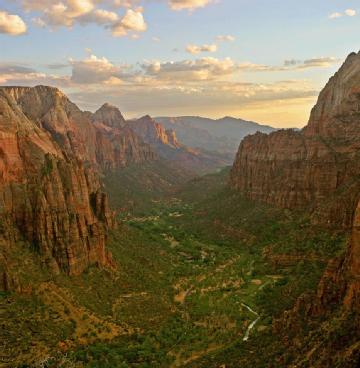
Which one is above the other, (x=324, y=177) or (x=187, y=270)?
(x=324, y=177)

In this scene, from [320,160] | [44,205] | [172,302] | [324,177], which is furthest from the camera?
[320,160]

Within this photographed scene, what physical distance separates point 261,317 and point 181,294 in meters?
17.5

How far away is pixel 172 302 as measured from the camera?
7850 centimetres

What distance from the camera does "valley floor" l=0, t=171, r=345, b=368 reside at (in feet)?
181

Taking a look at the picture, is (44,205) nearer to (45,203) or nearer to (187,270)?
(45,203)

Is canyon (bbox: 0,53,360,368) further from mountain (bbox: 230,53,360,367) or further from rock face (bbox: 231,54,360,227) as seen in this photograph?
rock face (bbox: 231,54,360,227)

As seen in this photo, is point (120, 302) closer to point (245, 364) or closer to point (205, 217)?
point (245, 364)

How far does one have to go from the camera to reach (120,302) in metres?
72.6

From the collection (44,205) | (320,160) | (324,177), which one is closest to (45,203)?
(44,205)

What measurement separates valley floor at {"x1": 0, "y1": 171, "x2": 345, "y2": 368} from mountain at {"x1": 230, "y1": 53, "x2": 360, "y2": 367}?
4715 mm

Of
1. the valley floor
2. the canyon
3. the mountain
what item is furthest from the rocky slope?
the mountain

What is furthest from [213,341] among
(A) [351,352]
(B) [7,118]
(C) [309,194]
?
(C) [309,194]

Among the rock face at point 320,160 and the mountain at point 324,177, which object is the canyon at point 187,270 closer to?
the mountain at point 324,177

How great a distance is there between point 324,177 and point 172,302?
49951mm
